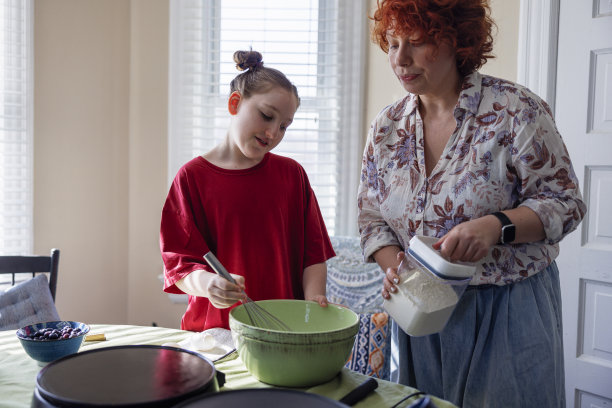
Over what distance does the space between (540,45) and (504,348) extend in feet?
5.29

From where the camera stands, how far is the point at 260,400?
0.67 meters

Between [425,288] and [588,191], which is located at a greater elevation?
[588,191]

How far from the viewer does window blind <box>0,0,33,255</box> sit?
2557mm

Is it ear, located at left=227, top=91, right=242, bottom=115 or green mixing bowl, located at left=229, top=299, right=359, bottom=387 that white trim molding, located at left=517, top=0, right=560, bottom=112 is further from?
green mixing bowl, located at left=229, top=299, right=359, bottom=387

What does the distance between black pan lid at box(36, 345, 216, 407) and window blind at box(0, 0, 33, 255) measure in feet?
6.91

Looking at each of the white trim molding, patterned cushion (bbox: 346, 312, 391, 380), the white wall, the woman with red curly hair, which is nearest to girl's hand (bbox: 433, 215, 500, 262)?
the woman with red curly hair

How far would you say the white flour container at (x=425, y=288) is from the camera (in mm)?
921

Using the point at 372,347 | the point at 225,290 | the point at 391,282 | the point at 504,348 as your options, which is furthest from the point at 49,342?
the point at 372,347

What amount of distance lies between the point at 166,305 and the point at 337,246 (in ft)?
3.52

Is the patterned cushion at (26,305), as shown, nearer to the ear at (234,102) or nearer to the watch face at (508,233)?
the ear at (234,102)

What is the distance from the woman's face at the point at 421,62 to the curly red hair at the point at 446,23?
2 centimetres

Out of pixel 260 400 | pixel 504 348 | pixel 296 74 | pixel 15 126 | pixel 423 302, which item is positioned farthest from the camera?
pixel 296 74

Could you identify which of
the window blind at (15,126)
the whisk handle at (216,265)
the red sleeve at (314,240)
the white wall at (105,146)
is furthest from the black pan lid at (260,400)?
the white wall at (105,146)

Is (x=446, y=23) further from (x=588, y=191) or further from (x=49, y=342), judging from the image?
(x=588, y=191)
